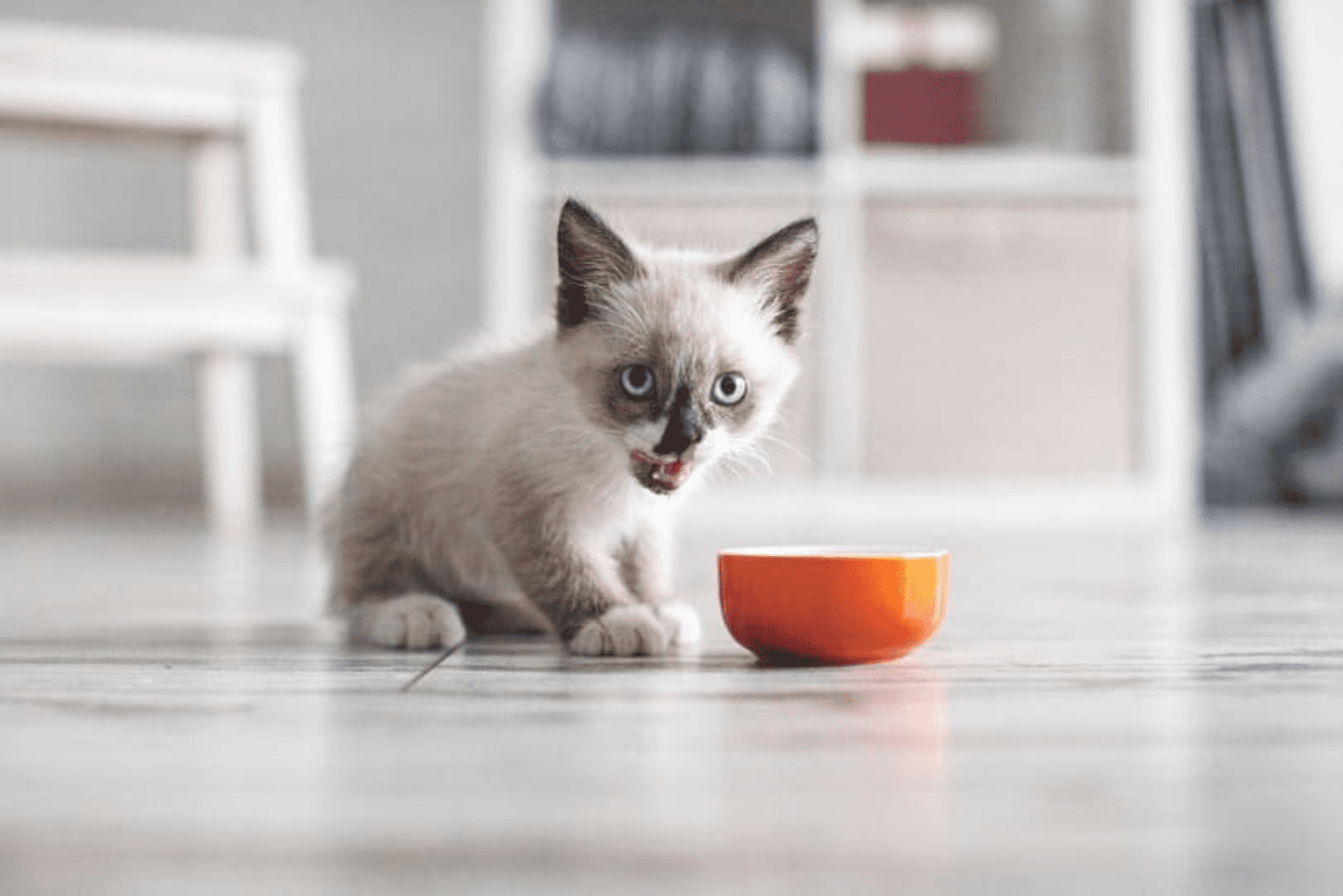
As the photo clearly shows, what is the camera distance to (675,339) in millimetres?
1109

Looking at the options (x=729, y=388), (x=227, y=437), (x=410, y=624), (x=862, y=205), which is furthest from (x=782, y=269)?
(x=227, y=437)

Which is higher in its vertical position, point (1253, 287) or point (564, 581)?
point (1253, 287)

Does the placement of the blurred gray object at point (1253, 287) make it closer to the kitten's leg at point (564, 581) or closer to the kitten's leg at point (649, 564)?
the kitten's leg at point (649, 564)

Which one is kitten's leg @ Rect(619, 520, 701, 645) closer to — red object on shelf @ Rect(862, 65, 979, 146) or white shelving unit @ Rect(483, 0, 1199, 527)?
white shelving unit @ Rect(483, 0, 1199, 527)

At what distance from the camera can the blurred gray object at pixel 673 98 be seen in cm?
320

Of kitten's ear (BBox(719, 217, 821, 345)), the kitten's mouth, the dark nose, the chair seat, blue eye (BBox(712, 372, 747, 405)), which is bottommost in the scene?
the kitten's mouth

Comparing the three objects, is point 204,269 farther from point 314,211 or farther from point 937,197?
point 937,197

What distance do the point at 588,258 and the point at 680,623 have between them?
332 millimetres

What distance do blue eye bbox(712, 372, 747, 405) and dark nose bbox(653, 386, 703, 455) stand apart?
5 cm

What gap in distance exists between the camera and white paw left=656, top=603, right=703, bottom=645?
1.18 m

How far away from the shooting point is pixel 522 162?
3230 millimetres

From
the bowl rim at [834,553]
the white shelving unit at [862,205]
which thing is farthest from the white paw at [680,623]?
the white shelving unit at [862,205]

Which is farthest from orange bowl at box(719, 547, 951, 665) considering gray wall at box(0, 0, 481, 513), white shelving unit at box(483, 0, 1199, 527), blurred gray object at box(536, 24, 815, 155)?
gray wall at box(0, 0, 481, 513)

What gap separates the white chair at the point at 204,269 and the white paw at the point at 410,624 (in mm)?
1268
